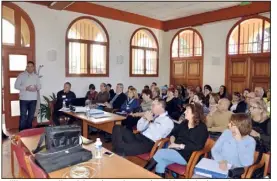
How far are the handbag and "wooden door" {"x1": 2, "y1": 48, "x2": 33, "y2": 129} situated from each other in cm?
430

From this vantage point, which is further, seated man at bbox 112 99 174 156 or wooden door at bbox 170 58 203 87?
wooden door at bbox 170 58 203 87

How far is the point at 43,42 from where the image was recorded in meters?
6.50

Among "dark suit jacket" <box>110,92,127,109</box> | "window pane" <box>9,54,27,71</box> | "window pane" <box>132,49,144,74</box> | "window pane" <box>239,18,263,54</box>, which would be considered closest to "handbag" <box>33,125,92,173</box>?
"dark suit jacket" <box>110,92,127,109</box>

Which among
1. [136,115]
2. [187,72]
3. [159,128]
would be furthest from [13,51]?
[187,72]

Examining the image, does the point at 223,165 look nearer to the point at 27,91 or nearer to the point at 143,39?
the point at 27,91

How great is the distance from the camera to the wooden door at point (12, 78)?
598 cm

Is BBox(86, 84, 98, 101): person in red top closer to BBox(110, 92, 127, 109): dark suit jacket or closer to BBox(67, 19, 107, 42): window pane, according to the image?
BBox(110, 92, 127, 109): dark suit jacket

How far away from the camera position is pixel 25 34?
627 cm

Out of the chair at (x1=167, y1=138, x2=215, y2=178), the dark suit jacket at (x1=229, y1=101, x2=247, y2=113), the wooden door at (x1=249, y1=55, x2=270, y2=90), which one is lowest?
the chair at (x1=167, y1=138, x2=215, y2=178)

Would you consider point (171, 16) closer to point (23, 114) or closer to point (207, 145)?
point (23, 114)

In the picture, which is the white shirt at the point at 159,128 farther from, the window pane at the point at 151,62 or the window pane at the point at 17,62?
the window pane at the point at 151,62

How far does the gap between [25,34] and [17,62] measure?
0.76 m

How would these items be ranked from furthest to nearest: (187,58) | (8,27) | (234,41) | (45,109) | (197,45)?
(187,58), (197,45), (234,41), (45,109), (8,27)

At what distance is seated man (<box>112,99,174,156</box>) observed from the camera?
309 centimetres
